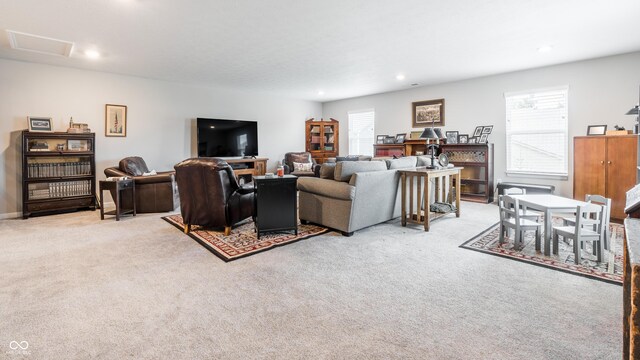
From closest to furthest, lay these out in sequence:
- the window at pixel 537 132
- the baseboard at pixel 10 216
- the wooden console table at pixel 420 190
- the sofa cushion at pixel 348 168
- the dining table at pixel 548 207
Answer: the dining table at pixel 548 207 < the sofa cushion at pixel 348 168 < the wooden console table at pixel 420 190 < the baseboard at pixel 10 216 < the window at pixel 537 132

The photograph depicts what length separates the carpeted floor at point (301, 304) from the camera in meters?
1.67

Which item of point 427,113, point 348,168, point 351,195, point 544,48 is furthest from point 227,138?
point 544,48

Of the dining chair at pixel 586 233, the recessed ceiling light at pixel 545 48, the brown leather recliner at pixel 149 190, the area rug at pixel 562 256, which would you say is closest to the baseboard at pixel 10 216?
the brown leather recliner at pixel 149 190

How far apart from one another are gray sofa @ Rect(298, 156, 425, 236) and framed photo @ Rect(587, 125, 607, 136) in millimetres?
3259

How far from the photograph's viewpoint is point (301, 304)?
6.97 ft

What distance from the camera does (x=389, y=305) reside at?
2.10 meters

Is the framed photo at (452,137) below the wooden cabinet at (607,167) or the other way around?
the other way around

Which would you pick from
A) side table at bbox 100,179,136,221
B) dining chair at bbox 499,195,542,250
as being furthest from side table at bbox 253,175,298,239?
side table at bbox 100,179,136,221

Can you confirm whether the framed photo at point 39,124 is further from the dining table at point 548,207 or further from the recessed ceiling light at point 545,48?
the recessed ceiling light at point 545,48

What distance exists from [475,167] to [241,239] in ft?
16.4

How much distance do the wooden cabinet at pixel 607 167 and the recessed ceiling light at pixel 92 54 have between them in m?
7.17

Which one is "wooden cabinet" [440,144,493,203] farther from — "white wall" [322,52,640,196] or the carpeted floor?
the carpeted floor

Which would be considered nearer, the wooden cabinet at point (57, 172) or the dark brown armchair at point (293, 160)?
the wooden cabinet at point (57, 172)

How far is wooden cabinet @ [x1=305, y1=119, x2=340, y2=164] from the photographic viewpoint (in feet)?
28.8
